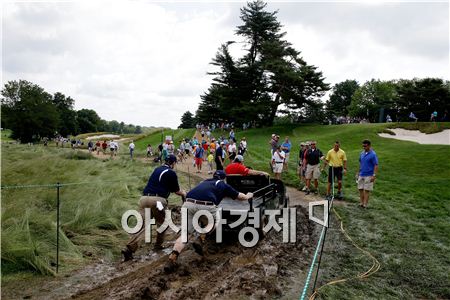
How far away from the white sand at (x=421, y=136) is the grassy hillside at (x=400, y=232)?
326 inches

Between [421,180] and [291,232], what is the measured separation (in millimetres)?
10392

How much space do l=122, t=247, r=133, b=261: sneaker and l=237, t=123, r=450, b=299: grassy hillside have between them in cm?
356

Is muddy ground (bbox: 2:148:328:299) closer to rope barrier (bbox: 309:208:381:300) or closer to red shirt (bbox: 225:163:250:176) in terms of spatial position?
rope barrier (bbox: 309:208:381:300)

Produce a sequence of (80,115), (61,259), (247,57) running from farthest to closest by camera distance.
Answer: (80,115) < (247,57) < (61,259)

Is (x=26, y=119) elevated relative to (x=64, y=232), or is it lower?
elevated

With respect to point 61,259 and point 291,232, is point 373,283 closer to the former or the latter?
point 291,232

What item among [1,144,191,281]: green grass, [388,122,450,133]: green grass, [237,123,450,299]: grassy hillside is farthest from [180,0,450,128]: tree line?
[1,144,191,281]: green grass

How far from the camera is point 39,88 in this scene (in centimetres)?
8406

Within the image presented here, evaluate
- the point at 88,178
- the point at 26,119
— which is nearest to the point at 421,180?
the point at 88,178

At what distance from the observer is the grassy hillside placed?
609cm

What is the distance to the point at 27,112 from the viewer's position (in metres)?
75.7

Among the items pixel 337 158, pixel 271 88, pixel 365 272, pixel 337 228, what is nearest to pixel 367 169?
pixel 337 158

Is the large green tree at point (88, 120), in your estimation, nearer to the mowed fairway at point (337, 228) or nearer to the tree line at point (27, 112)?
the tree line at point (27, 112)

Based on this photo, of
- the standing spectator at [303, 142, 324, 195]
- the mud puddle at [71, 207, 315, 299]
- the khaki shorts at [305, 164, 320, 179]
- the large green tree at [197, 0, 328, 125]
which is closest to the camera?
the mud puddle at [71, 207, 315, 299]
